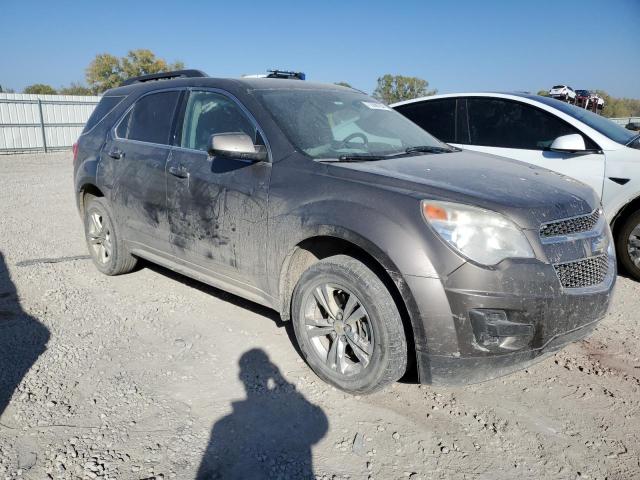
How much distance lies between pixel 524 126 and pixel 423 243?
361cm

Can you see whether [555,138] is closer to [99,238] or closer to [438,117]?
[438,117]

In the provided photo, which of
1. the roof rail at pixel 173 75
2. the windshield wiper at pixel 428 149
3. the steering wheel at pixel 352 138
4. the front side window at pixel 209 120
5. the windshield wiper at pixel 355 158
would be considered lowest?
the windshield wiper at pixel 355 158

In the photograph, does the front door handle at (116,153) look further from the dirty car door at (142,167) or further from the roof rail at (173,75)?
the roof rail at (173,75)

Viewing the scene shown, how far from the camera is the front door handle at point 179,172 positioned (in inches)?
144

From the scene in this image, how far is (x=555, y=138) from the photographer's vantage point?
5156 mm

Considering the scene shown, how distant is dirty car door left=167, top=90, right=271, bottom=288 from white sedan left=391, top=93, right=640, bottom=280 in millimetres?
3099

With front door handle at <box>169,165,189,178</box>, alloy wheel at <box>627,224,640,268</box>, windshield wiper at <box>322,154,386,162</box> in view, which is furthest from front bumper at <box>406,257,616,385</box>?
alloy wheel at <box>627,224,640,268</box>

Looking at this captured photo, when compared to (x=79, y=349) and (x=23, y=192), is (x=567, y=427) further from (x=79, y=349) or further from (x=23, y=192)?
(x=23, y=192)

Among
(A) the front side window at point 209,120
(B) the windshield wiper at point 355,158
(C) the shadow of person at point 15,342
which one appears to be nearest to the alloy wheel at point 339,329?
(B) the windshield wiper at point 355,158


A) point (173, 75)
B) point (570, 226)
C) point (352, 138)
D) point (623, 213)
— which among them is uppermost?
point (173, 75)

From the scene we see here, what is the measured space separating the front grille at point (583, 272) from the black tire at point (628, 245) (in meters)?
2.26

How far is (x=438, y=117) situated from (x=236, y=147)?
3.57 meters

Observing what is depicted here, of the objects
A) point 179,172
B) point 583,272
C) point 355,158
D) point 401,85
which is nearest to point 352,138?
point 355,158

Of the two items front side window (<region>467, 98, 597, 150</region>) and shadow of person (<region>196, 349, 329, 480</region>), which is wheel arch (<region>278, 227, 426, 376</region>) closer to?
shadow of person (<region>196, 349, 329, 480</region>)
